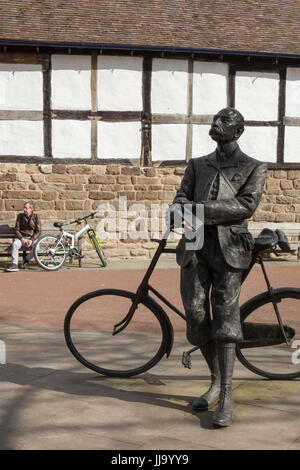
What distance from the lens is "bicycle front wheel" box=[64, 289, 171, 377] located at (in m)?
4.84

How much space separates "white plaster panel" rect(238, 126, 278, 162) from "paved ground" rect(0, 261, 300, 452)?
8.57 meters

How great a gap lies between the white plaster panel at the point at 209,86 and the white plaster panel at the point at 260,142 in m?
0.92

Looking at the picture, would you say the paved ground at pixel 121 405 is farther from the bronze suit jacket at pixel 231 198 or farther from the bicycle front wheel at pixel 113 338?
the bronze suit jacket at pixel 231 198

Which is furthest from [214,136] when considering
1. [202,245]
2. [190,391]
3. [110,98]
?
[110,98]

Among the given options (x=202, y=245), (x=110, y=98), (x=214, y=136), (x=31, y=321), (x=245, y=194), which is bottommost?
(x=31, y=321)

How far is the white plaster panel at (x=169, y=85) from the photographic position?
543 inches

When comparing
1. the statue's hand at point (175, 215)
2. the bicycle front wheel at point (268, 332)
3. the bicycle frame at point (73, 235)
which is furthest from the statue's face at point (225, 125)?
the bicycle frame at point (73, 235)

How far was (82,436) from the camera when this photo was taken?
3.70m

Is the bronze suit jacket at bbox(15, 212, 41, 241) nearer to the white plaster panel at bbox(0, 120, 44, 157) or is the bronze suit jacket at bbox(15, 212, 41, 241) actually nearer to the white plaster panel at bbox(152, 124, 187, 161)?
the white plaster panel at bbox(0, 120, 44, 157)

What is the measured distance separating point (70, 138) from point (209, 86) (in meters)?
3.30

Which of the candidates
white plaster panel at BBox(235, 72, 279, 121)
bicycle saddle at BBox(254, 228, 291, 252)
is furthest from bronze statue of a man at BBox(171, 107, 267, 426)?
white plaster panel at BBox(235, 72, 279, 121)

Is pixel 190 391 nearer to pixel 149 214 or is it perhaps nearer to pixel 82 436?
pixel 82 436
